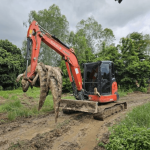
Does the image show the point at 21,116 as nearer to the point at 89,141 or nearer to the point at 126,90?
the point at 89,141

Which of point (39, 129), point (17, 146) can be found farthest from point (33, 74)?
point (39, 129)

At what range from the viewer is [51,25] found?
21.3 meters

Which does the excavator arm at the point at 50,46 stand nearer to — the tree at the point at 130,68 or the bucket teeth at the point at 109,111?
the bucket teeth at the point at 109,111

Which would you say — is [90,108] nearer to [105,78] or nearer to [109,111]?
[109,111]

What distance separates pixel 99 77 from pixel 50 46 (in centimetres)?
259

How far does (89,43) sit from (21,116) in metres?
21.5

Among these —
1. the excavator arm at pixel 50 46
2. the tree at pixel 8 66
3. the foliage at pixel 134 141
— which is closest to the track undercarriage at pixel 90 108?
the excavator arm at pixel 50 46

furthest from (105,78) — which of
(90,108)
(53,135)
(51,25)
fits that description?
(51,25)

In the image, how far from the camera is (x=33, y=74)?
3.34 meters

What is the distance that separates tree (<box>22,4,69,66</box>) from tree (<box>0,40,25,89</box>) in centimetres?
461

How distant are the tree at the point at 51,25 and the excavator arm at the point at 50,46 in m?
15.8

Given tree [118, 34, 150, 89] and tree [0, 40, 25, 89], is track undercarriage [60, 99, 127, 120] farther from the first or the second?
tree [0, 40, 25, 89]

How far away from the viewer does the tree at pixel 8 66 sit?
50.7ft

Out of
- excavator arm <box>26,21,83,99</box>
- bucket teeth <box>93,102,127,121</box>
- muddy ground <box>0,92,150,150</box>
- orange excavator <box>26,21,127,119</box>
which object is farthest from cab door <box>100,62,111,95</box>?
muddy ground <box>0,92,150,150</box>
